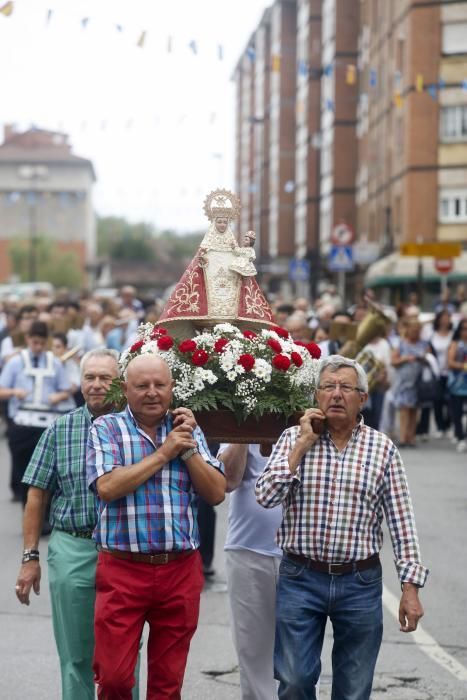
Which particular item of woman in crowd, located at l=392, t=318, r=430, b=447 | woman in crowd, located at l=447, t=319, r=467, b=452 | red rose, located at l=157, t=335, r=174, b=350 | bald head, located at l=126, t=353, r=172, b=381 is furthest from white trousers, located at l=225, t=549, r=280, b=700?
woman in crowd, located at l=392, t=318, r=430, b=447

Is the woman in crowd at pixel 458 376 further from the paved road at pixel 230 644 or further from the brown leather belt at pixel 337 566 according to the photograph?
the brown leather belt at pixel 337 566

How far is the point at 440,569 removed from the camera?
11.2m

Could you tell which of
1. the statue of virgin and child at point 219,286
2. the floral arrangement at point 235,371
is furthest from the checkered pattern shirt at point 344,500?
the statue of virgin and child at point 219,286

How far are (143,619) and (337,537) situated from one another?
0.82 metres

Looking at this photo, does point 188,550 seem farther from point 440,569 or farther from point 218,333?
point 440,569

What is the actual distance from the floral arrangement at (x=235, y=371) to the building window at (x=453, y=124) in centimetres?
4505

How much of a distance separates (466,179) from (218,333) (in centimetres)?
4486

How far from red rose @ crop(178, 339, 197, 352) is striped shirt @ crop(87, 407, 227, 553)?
0.64m

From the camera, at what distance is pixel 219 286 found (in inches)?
266

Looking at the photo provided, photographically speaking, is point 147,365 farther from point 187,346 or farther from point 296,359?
point 296,359

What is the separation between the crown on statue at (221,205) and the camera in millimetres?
6812

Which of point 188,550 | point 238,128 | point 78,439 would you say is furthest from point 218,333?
point 238,128

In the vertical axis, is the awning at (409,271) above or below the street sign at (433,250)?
below

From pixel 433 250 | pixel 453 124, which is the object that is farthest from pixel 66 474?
pixel 453 124
